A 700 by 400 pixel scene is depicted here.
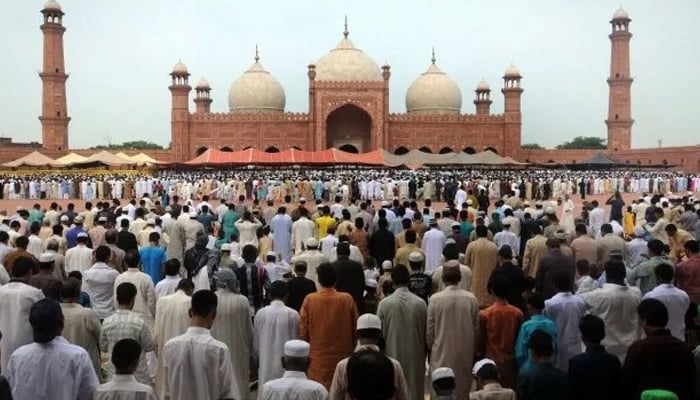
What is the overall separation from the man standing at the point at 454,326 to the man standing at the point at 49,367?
2.30 meters

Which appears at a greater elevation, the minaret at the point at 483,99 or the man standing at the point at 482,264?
the minaret at the point at 483,99

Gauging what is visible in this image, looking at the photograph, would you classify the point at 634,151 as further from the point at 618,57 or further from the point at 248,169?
the point at 248,169

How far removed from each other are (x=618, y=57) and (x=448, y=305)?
138 ft

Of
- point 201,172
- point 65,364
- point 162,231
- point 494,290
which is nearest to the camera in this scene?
point 65,364

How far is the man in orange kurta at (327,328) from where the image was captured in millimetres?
4828

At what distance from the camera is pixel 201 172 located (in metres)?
30.3

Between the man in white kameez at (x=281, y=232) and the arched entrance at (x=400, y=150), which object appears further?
the arched entrance at (x=400, y=150)

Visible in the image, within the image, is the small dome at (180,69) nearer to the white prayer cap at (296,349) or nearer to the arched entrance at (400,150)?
the arched entrance at (400,150)

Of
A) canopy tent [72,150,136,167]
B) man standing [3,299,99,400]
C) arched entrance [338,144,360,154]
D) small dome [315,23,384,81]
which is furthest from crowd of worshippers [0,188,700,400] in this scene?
small dome [315,23,384,81]

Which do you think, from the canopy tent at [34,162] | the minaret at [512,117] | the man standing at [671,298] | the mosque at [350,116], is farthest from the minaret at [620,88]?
the man standing at [671,298]

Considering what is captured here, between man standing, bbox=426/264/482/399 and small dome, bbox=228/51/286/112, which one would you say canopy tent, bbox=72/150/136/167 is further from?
man standing, bbox=426/264/482/399

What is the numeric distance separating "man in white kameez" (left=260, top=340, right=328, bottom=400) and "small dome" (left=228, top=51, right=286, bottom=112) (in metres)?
37.5

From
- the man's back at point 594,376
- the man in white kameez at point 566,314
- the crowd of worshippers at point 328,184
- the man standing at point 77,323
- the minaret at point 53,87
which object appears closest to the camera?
the man's back at point 594,376

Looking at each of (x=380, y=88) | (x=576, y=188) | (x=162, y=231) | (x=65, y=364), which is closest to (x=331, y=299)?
(x=65, y=364)
